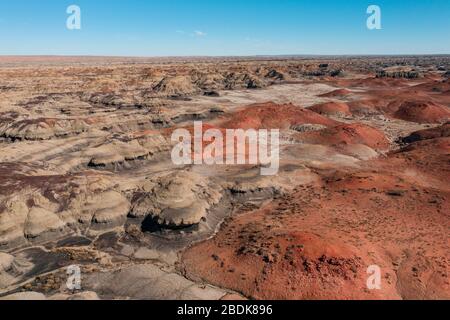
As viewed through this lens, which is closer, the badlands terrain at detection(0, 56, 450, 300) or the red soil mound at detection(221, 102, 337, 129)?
the badlands terrain at detection(0, 56, 450, 300)

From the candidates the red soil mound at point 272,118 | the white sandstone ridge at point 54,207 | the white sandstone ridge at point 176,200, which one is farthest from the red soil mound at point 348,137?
the white sandstone ridge at point 54,207

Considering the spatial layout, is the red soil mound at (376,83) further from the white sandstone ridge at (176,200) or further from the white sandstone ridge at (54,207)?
the white sandstone ridge at (54,207)

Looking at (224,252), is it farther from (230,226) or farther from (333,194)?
(333,194)

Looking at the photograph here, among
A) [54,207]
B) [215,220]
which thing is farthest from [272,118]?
[54,207]

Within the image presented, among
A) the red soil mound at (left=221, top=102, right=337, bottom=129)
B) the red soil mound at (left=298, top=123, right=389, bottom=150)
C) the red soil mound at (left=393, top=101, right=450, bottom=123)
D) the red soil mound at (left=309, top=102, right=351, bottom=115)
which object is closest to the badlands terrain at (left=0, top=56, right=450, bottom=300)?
the red soil mound at (left=298, top=123, right=389, bottom=150)

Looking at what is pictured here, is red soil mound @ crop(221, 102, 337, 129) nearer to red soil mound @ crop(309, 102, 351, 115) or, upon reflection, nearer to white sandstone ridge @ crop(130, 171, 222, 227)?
red soil mound @ crop(309, 102, 351, 115)

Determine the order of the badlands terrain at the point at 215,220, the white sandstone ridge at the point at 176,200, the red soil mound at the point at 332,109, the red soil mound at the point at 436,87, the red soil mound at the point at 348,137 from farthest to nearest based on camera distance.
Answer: the red soil mound at the point at 436,87
the red soil mound at the point at 332,109
the red soil mound at the point at 348,137
the white sandstone ridge at the point at 176,200
the badlands terrain at the point at 215,220
